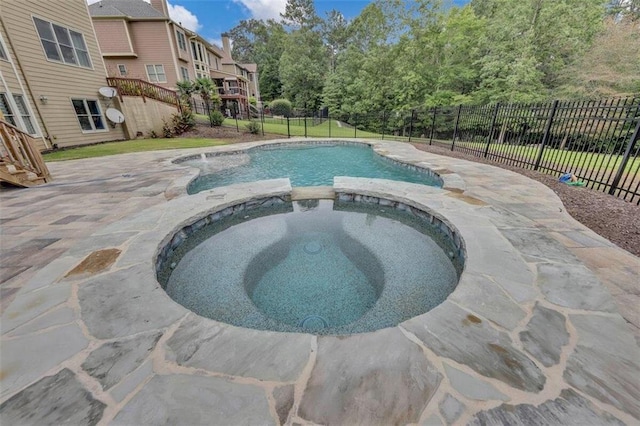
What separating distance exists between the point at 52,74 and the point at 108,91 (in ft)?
6.10

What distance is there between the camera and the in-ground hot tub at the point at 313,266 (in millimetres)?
2490

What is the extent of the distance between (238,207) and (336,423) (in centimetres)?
380

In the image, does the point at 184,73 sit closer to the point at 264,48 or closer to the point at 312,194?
the point at 312,194

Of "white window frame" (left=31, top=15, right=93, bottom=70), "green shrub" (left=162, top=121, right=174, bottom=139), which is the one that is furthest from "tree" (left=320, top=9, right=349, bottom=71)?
"white window frame" (left=31, top=15, right=93, bottom=70)

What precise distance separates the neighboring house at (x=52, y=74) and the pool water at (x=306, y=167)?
6308 mm

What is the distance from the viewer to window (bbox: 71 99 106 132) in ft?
35.8

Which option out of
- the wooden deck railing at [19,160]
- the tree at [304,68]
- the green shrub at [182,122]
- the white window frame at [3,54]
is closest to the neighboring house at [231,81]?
the tree at [304,68]

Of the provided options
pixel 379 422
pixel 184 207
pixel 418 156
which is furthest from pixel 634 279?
pixel 418 156

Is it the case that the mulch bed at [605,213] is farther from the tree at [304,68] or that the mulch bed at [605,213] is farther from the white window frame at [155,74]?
the tree at [304,68]

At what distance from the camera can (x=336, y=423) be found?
3.95 feet

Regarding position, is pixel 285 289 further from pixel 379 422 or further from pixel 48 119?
pixel 48 119

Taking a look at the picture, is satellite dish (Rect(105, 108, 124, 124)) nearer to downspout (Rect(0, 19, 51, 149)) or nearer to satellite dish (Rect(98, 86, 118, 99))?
satellite dish (Rect(98, 86, 118, 99))

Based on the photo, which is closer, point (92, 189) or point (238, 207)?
point (238, 207)

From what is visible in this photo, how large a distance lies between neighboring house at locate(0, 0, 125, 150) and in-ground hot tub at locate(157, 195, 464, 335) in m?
10.4
